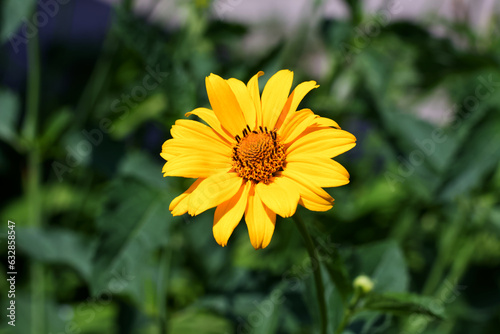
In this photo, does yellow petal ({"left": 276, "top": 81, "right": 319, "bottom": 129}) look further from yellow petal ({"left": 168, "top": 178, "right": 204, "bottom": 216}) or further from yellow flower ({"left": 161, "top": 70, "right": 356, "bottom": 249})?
yellow petal ({"left": 168, "top": 178, "right": 204, "bottom": 216})

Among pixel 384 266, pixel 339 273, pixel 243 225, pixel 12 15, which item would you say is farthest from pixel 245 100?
pixel 243 225

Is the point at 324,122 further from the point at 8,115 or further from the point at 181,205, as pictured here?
the point at 8,115

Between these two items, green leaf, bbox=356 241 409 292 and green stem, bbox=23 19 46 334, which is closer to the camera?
green leaf, bbox=356 241 409 292

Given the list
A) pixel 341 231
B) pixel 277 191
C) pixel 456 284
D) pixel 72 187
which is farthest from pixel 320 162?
pixel 72 187

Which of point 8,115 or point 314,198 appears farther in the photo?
point 8,115

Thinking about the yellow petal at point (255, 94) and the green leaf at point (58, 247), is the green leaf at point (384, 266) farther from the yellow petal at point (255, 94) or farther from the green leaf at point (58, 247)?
the green leaf at point (58, 247)

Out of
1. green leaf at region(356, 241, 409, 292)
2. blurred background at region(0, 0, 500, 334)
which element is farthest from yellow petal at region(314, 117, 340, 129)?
green leaf at region(356, 241, 409, 292)

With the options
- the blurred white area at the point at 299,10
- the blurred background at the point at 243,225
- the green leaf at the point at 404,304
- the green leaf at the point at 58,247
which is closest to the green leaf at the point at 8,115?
the blurred background at the point at 243,225
